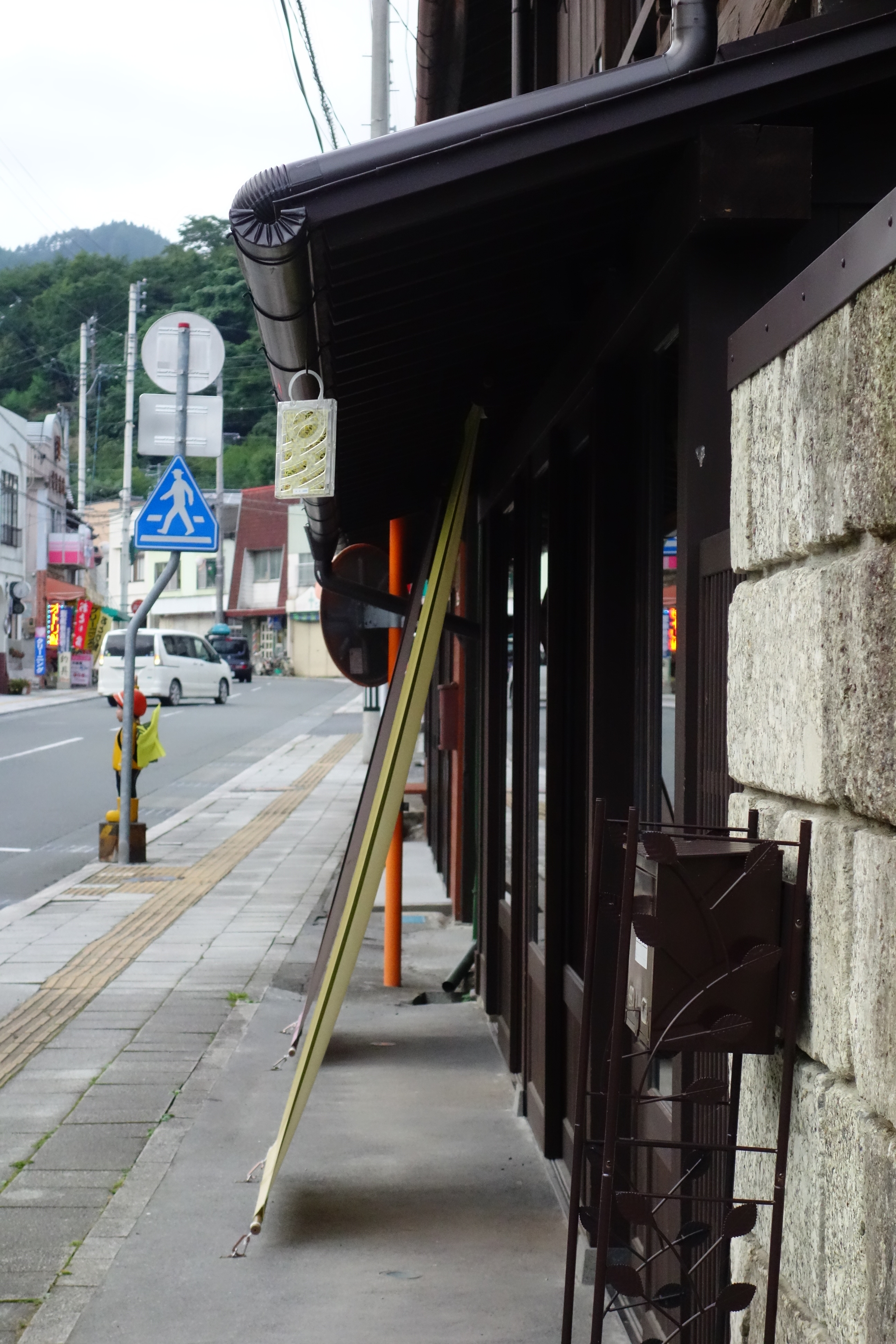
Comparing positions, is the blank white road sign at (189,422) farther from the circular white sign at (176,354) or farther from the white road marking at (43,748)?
the white road marking at (43,748)

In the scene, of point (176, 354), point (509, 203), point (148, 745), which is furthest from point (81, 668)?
point (509, 203)

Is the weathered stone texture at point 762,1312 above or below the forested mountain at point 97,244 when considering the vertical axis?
below

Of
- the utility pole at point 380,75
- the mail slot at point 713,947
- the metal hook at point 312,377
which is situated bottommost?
the mail slot at point 713,947

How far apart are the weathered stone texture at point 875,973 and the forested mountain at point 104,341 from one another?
170 feet

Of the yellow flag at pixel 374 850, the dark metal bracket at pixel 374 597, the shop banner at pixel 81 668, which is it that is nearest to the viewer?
the yellow flag at pixel 374 850

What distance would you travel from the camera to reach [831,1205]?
2.03m

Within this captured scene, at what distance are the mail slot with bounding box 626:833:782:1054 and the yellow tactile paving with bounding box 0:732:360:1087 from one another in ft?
15.0

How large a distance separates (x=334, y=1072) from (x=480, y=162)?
432 cm

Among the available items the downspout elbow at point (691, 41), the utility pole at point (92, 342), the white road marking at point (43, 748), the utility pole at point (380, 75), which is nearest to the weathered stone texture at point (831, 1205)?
the downspout elbow at point (691, 41)

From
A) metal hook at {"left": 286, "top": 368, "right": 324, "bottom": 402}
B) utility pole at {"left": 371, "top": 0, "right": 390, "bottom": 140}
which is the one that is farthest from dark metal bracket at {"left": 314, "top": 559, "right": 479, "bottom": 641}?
utility pole at {"left": 371, "top": 0, "right": 390, "bottom": 140}

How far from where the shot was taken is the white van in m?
37.0

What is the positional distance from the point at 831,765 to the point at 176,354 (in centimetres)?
978

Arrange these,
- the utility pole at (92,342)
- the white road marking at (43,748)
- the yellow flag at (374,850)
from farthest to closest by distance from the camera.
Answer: the utility pole at (92,342) < the white road marking at (43,748) < the yellow flag at (374,850)

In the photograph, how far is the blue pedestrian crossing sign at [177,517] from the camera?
11320 mm
